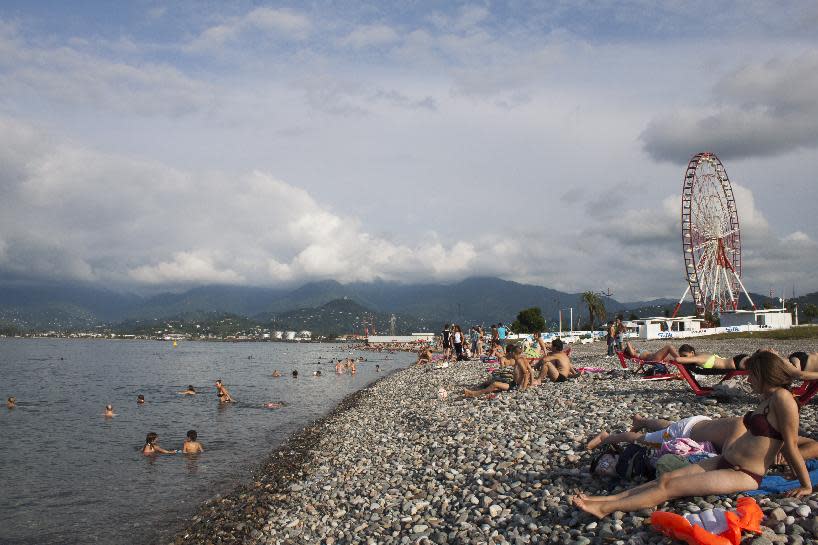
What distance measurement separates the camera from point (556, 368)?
17406 mm

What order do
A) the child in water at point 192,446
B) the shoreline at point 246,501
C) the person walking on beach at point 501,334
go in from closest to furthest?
the shoreline at point 246,501, the child in water at point 192,446, the person walking on beach at point 501,334

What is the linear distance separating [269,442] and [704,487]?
13331 millimetres

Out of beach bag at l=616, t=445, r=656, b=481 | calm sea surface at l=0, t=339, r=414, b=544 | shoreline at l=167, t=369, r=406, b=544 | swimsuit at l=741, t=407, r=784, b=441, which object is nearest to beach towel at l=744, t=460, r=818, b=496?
swimsuit at l=741, t=407, r=784, b=441

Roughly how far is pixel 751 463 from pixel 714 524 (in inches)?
42.5

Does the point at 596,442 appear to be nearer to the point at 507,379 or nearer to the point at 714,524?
the point at 714,524

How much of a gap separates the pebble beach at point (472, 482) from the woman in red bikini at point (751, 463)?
0.13 m

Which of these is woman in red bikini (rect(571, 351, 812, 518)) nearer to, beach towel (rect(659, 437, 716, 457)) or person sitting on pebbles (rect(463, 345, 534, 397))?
beach towel (rect(659, 437, 716, 457))

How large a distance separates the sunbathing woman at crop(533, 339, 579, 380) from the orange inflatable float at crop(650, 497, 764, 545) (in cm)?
1175

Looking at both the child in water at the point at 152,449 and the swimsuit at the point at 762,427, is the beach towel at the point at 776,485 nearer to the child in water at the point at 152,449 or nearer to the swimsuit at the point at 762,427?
the swimsuit at the point at 762,427

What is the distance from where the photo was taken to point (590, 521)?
564cm

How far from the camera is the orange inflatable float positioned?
458 cm

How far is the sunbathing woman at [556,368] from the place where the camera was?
1723 cm

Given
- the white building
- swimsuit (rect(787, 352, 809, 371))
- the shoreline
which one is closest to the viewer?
the shoreline

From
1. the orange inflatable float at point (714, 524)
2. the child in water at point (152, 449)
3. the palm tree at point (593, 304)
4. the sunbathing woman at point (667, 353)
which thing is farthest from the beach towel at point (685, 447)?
the palm tree at point (593, 304)
